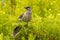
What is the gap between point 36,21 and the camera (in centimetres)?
426

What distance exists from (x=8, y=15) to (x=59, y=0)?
100cm

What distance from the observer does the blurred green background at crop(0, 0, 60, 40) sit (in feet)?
13.4

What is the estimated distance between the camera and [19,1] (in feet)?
16.6

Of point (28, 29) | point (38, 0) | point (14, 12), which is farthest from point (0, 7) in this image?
point (28, 29)

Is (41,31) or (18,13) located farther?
(18,13)

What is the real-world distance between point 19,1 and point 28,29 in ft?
2.97

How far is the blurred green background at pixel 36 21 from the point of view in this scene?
4.10m

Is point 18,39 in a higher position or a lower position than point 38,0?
lower

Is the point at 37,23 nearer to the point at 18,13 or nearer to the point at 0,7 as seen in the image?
the point at 18,13

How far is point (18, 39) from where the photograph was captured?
173 inches

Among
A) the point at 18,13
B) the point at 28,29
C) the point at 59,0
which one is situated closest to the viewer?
the point at 28,29

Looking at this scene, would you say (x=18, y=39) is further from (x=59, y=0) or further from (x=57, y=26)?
(x=59, y=0)

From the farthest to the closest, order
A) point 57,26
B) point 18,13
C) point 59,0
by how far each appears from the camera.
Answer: point 59,0 → point 18,13 → point 57,26

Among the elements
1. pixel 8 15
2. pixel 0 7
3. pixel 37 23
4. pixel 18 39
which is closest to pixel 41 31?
pixel 37 23
